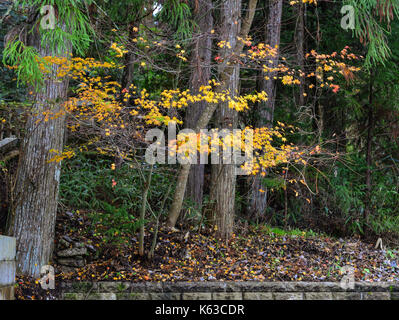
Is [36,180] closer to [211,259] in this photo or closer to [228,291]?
[211,259]

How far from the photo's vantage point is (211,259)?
7617 millimetres

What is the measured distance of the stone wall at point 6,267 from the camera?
4.83 m

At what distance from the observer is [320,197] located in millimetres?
10070

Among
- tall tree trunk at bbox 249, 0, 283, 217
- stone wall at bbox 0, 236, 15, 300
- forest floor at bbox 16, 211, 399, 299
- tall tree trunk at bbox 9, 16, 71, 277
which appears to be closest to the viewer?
stone wall at bbox 0, 236, 15, 300

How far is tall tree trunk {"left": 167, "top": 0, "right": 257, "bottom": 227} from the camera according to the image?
25.9 ft

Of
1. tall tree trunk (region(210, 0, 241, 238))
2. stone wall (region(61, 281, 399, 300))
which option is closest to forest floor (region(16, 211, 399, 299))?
stone wall (region(61, 281, 399, 300))

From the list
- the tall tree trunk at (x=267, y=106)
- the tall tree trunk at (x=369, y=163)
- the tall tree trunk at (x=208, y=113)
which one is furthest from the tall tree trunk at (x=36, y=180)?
the tall tree trunk at (x=369, y=163)

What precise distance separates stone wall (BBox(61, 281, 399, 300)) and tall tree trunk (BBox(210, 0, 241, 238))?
5.62 feet

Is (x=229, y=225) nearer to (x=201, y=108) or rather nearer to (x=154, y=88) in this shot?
(x=201, y=108)

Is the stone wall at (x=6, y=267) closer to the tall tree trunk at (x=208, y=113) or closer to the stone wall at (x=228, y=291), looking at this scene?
the stone wall at (x=228, y=291)

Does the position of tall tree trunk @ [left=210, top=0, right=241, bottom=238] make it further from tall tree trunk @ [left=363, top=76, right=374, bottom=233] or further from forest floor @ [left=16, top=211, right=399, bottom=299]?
tall tree trunk @ [left=363, top=76, right=374, bottom=233]

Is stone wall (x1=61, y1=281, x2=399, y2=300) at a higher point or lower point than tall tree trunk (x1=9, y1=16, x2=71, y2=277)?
lower

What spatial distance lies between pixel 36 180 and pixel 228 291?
308 cm

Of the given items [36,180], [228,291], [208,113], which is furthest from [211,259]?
[36,180]
